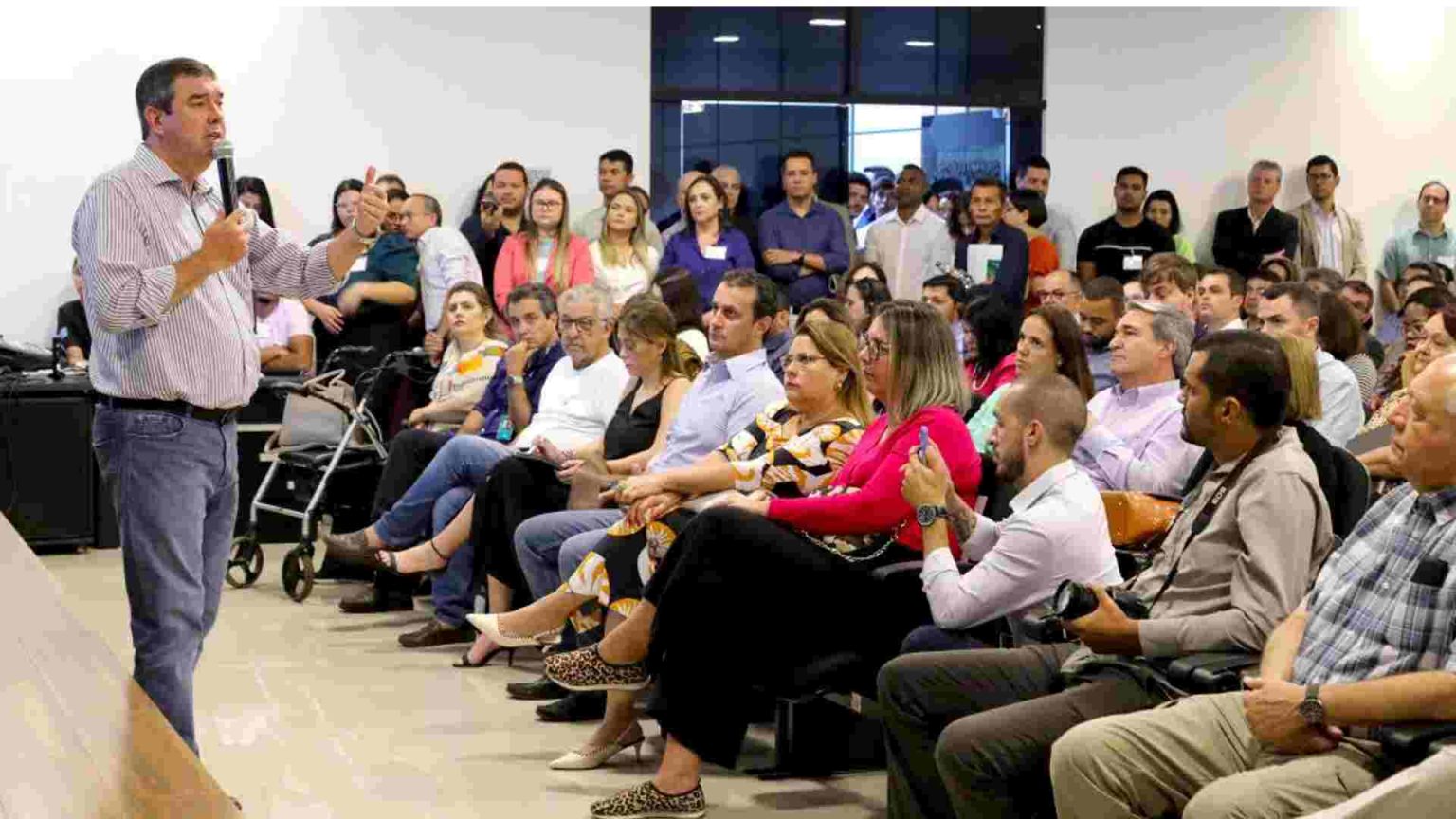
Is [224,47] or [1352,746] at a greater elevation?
[224,47]

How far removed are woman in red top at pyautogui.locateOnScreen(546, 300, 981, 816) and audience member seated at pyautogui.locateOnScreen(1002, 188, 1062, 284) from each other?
554cm

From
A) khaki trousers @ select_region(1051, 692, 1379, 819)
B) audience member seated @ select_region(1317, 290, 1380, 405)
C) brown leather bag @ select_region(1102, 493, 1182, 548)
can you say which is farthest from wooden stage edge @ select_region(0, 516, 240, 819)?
audience member seated @ select_region(1317, 290, 1380, 405)

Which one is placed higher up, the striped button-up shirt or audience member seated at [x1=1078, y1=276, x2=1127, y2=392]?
the striped button-up shirt

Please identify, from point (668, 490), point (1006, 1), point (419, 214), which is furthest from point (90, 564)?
point (1006, 1)

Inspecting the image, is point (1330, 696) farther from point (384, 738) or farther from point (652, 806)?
point (384, 738)

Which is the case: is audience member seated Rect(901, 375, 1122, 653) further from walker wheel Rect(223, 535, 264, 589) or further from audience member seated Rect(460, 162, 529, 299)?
audience member seated Rect(460, 162, 529, 299)

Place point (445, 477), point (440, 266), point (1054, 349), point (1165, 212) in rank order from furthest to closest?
point (1165, 212)
point (440, 266)
point (445, 477)
point (1054, 349)

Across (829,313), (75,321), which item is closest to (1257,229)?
(75,321)

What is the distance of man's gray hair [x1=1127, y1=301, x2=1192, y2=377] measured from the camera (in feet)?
16.4

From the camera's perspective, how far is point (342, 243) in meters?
3.90

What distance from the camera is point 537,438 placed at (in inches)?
243

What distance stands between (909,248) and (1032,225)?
806 millimetres

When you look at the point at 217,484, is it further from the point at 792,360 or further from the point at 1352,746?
the point at 1352,746

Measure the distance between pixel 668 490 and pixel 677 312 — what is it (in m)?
2.18
